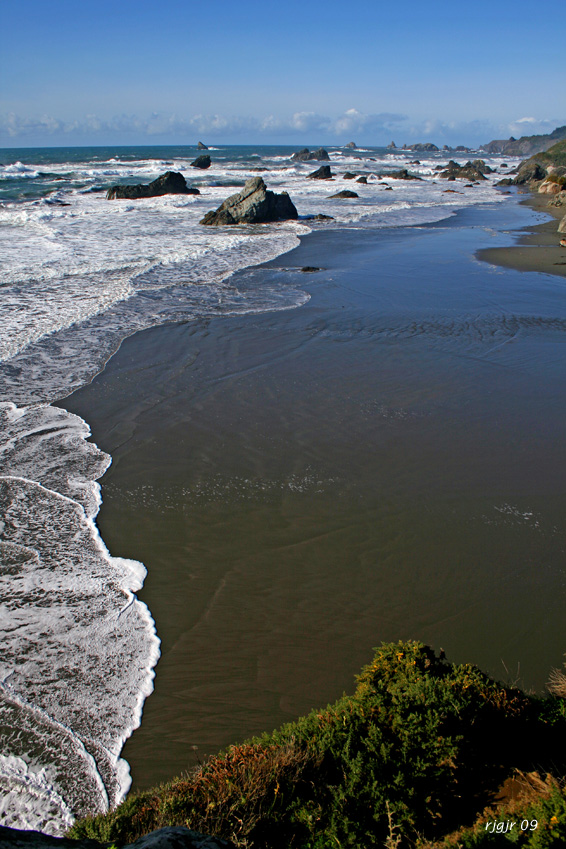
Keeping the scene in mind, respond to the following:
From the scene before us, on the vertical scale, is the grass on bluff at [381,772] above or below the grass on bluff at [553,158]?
below

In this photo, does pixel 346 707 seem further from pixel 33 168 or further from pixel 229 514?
pixel 33 168

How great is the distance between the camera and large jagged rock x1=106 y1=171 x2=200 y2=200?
1528 inches

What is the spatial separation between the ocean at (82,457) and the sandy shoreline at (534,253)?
424 cm

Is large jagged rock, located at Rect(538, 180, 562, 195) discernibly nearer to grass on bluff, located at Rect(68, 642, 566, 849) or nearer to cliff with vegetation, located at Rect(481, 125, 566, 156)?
grass on bluff, located at Rect(68, 642, 566, 849)

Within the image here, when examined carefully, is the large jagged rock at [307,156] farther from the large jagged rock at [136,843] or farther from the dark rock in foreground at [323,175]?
the large jagged rock at [136,843]

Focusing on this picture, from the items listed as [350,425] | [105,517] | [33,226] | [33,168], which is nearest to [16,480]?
[105,517]

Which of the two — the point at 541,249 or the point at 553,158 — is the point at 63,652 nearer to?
the point at 541,249

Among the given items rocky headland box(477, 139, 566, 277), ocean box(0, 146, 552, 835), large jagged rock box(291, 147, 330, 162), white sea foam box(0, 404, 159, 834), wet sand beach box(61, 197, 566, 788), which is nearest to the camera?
white sea foam box(0, 404, 159, 834)

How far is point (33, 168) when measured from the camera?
64.0 metres

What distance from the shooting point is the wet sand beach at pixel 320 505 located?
13.3 feet

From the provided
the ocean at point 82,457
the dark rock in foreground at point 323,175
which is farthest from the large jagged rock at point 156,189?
the dark rock in foreground at point 323,175

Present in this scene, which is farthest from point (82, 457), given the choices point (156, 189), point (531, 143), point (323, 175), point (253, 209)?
point (531, 143)

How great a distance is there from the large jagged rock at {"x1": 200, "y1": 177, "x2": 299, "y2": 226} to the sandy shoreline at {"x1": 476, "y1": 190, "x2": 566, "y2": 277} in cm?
1214

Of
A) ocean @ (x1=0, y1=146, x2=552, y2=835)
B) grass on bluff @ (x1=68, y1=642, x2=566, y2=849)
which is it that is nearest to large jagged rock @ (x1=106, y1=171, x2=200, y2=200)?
ocean @ (x1=0, y1=146, x2=552, y2=835)
